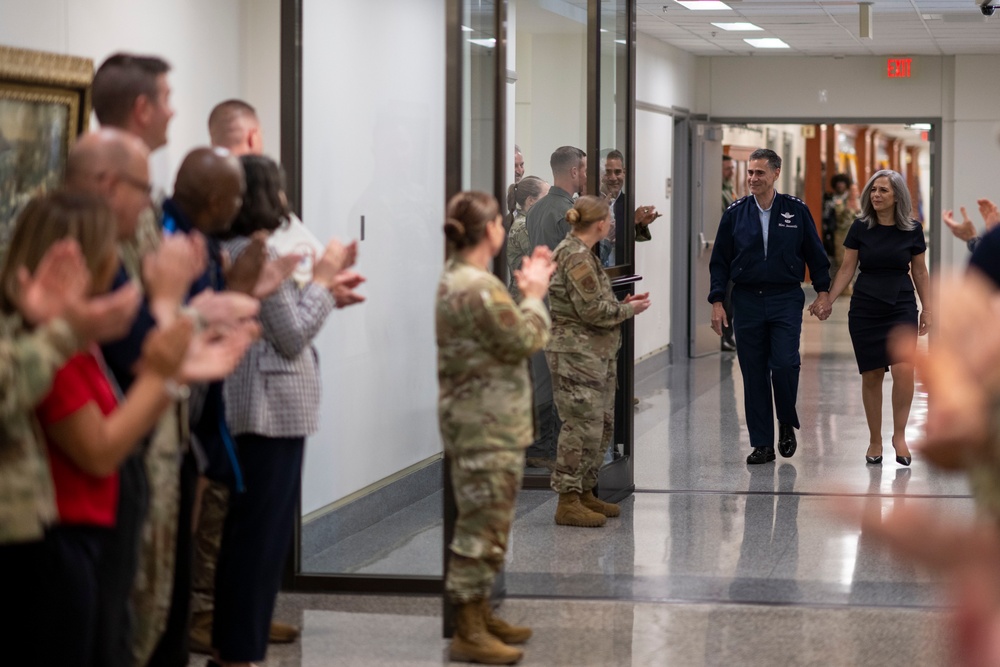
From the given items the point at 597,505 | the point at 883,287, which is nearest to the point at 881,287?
the point at 883,287

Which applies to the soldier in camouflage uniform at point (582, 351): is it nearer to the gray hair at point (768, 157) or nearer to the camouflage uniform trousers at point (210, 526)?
the gray hair at point (768, 157)

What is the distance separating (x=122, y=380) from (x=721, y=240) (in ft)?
17.4

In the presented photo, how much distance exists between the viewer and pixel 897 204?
24.4 feet

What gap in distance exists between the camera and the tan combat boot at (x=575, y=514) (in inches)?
238

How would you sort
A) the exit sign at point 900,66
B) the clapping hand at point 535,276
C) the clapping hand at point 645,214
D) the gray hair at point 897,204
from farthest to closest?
the exit sign at point 900,66 < the gray hair at point 897,204 < the clapping hand at point 645,214 < the clapping hand at point 535,276

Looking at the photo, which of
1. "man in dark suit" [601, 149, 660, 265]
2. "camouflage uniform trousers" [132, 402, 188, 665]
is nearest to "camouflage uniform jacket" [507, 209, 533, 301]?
"man in dark suit" [601, 149, 660, 265]

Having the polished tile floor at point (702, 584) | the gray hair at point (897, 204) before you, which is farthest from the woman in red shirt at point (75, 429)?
the gray hair at point (897, 204)

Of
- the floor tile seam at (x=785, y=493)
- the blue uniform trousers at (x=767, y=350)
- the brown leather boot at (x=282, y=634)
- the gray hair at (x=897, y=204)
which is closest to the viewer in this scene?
the brown leather boot at (x=282, y=634)

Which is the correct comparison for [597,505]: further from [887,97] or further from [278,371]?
[887,97]

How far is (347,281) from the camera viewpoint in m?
3.94

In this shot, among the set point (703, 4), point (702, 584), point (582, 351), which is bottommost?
point (702, 584)

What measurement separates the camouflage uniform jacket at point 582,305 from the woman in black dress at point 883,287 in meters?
2.05

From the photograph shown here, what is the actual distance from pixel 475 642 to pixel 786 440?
417 cm

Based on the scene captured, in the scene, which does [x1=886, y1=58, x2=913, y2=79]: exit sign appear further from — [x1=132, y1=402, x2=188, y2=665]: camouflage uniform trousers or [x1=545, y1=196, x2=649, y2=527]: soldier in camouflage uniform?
[x1=132, y1=402, x2=188, y2=665]: camouflage uniform trousers
